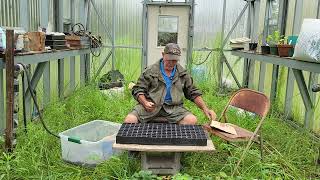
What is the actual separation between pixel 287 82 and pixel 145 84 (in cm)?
261

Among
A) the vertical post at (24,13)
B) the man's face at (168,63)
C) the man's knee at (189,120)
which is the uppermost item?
the vertical post at (24,13)

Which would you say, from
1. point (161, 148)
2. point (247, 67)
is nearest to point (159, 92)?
point (161, 148)

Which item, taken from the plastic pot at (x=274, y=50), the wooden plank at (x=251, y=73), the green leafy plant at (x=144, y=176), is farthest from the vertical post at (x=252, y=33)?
the green leafy plant at (x=144, y=176)

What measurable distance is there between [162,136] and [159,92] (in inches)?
37.2

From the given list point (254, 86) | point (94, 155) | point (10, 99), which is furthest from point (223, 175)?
point (254, 86)

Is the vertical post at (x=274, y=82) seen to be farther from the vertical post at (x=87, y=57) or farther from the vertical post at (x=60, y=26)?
the vertical post at (x=87, y=57)

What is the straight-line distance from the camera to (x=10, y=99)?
2945mm

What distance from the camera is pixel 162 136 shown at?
270 cm

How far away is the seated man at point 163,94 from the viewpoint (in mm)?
3531

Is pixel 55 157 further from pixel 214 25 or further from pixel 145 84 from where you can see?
pixel 214 25

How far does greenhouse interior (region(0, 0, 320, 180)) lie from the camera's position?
292cm

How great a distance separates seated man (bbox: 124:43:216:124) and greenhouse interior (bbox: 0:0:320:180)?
1cm

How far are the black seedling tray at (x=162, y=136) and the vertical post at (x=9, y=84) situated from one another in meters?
1.00

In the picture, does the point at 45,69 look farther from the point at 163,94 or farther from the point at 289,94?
the point at 289,94
